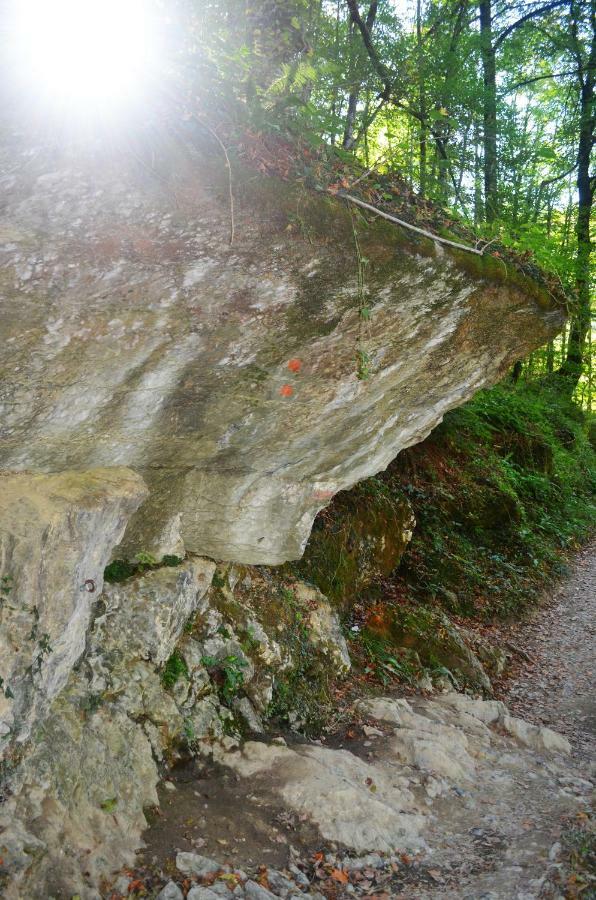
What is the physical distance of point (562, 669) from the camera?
29.5ft

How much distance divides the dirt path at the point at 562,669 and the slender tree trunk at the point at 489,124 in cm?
887

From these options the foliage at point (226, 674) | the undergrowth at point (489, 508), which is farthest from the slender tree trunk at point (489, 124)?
the foliage at point (226, 674)

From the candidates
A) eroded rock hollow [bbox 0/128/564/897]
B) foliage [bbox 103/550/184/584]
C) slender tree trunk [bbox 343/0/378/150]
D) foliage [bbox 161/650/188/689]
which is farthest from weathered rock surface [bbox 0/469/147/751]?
slender tree trunk [bbox 343/0/378/150]

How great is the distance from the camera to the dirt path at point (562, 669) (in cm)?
758

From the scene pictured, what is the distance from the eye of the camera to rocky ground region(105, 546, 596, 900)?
4.28 metres

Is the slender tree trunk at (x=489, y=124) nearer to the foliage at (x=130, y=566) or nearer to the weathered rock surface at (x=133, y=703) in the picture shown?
the weathered rock surface at (x=133, y=703)

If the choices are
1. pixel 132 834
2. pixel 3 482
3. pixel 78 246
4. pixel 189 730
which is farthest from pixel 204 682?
pixel 78 246

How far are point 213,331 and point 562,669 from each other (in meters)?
8.32

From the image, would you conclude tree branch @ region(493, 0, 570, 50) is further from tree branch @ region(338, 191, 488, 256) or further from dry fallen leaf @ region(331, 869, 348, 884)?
dry fallen leaf @ region(331, 869, 348, 884)

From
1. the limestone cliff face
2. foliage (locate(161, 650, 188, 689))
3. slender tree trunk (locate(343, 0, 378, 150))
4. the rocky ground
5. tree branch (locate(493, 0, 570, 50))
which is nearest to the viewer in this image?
the limestone cliff face

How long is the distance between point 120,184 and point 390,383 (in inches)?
122

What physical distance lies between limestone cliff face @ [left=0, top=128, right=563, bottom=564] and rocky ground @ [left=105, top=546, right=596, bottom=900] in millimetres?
2368

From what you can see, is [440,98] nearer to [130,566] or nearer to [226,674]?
[130,566]

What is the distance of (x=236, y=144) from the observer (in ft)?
11.3
